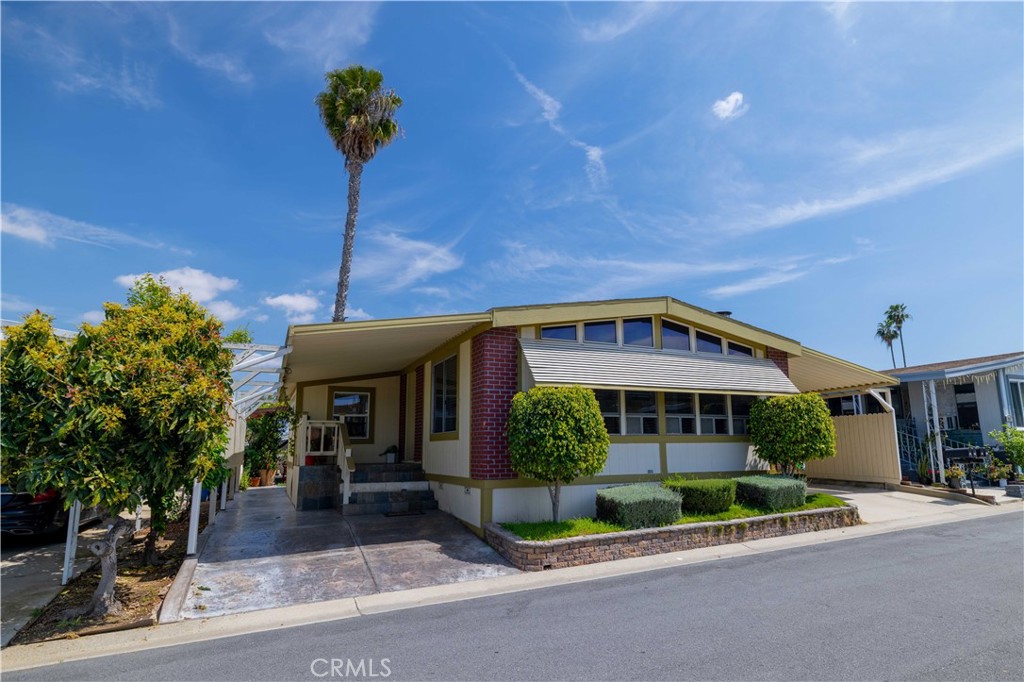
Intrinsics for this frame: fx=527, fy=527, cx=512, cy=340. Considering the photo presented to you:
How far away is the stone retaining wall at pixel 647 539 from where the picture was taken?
7.62 metres

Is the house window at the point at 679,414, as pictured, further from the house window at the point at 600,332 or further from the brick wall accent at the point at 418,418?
the brick wall accent at the point at 418,418

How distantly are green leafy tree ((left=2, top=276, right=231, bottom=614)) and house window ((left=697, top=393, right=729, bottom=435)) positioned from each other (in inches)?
364

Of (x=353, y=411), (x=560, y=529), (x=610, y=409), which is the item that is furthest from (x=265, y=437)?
(x=560, y=529)

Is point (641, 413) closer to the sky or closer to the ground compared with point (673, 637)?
closer to the sky

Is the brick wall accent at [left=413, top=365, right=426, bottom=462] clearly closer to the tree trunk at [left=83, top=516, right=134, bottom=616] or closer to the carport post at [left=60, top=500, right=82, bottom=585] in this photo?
the carport post at [left=60, top=500, right=82, bottom=585]

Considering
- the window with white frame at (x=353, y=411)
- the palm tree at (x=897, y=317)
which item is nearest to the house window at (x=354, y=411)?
the window with white frame at (x=353, y=411)

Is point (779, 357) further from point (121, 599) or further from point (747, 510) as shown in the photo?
point (121, 599)

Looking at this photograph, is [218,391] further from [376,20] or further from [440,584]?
[376,20]

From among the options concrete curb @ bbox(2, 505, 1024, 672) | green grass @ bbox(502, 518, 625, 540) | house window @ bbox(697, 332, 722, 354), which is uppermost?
house window @ bbox(697, 332, 722, 354)

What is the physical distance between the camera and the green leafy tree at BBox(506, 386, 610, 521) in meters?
8.06

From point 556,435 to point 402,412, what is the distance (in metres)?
7.80

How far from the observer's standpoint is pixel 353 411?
14.8 metres

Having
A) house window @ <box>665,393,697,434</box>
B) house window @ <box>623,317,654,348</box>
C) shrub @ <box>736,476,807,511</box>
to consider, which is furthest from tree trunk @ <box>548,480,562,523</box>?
shrub @ <box>736,476,807,511</box>

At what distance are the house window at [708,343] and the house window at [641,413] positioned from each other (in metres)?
1.83
